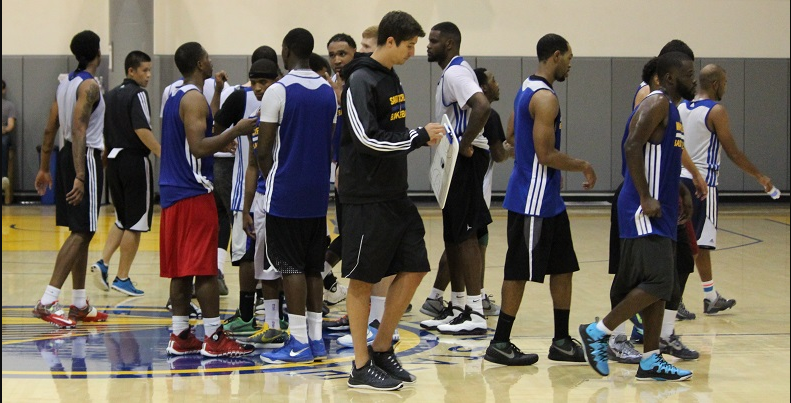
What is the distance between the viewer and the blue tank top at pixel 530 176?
5.81m

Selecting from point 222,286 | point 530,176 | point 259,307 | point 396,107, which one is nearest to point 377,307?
point 530,176

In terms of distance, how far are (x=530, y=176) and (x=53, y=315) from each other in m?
3.48

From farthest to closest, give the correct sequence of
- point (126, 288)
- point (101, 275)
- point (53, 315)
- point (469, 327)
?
point (101, 275), point (126, 288), point (53, 315), point (469, 327)

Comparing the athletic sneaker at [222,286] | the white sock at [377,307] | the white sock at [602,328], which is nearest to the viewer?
the white sock at [602,328]

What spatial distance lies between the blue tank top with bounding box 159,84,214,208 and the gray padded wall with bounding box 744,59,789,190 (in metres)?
12.8

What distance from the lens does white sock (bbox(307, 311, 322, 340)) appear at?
19.4 feet

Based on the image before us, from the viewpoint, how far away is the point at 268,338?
252 inches

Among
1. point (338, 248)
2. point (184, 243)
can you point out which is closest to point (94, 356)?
point (184, 243)

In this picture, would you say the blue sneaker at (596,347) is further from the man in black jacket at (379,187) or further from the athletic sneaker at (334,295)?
the athletic sneaker at (334,295)

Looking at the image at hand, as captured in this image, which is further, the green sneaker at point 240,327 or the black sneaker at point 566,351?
the green sneaker at point 240,327

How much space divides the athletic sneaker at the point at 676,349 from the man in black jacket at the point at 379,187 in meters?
1.79

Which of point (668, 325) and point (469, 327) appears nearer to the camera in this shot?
point (668, 325)

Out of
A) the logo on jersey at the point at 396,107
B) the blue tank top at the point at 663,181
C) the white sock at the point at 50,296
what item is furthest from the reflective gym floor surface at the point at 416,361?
the logo on jersey at the point at 396,107

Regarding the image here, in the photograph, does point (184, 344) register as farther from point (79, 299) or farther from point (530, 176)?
point (530, 176)
